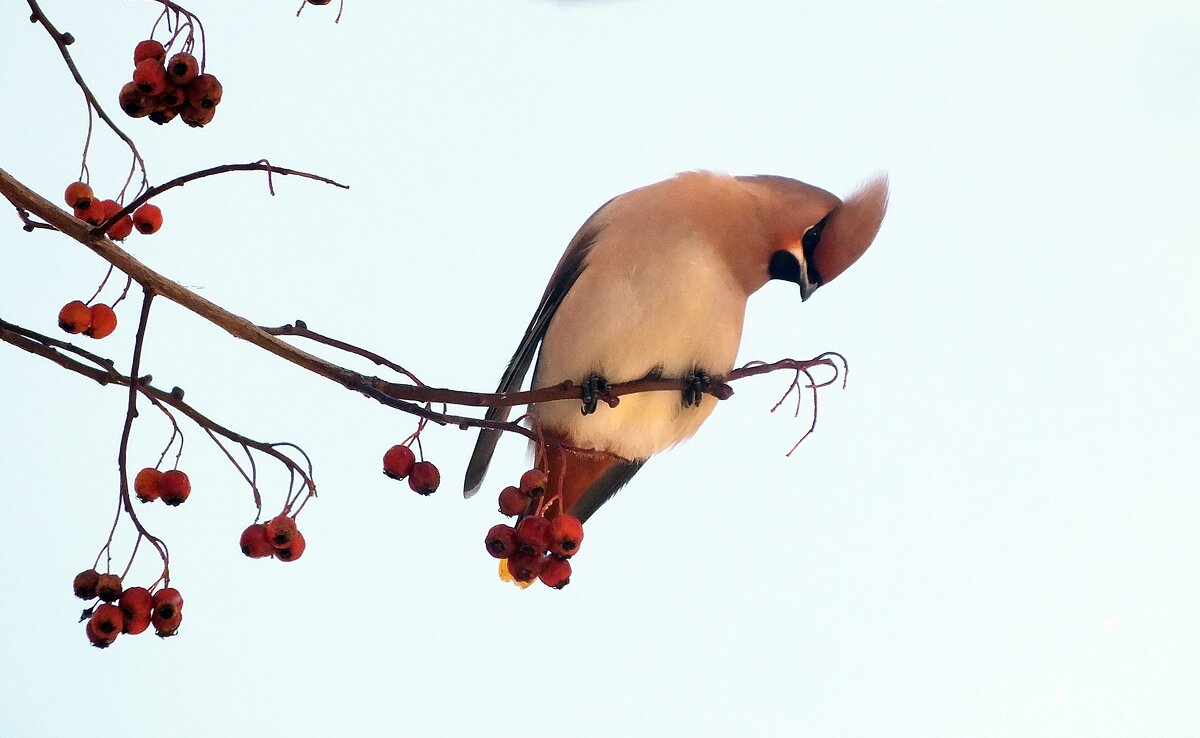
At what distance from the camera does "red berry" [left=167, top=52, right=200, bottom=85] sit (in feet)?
4.85

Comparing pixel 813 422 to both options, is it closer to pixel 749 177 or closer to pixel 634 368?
pixel 634 368

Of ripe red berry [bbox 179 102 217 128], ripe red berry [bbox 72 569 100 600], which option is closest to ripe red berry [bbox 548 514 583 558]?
ripe red berry [bbox 72 569 100 600]

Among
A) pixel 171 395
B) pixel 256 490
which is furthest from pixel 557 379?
pixel 171 395

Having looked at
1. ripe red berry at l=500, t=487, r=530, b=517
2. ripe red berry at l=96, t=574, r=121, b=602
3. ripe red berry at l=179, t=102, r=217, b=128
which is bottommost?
ripe red berry at l=96, t=574, r=121, b=602

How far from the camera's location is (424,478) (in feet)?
5.49

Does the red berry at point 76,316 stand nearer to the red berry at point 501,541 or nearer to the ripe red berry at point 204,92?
the ripe red berry at point 204,92

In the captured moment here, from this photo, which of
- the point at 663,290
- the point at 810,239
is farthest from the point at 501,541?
the point at 810,239

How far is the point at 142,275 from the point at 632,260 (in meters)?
1.32

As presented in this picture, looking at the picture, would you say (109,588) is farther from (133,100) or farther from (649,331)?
(649,331)

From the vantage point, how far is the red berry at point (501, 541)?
1771mm

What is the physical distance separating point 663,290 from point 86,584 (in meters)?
1.29

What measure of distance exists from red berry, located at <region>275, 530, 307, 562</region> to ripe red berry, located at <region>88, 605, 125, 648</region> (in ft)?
0.62

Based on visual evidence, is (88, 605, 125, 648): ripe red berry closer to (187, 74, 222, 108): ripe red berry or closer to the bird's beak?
(187, 74, 222, 108): ripe red berry

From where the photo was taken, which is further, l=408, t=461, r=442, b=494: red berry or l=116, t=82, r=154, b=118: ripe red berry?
l=408, t=461, r=442, b=494: red berry
